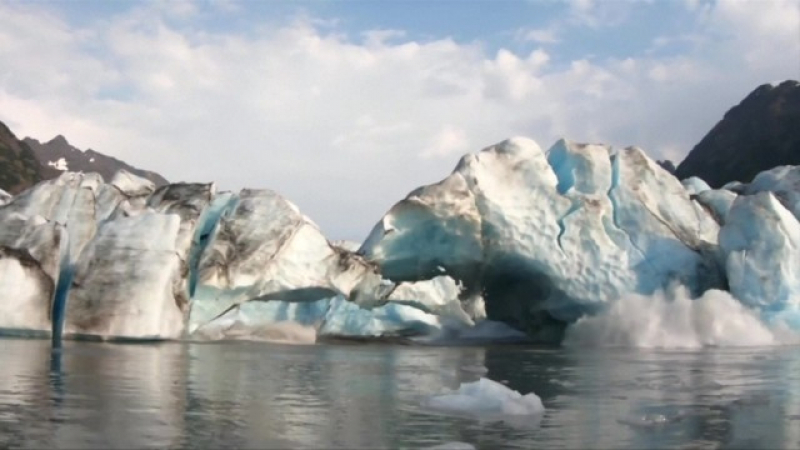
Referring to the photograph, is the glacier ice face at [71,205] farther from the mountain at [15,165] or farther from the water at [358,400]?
the mountain at [15,165]

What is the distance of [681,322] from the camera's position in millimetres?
23844

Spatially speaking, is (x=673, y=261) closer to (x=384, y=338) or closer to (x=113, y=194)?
(x=384, y=338)

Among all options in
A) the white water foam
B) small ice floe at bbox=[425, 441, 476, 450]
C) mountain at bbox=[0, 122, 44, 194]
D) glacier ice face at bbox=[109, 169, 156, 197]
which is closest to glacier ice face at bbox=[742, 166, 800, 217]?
the white water foam

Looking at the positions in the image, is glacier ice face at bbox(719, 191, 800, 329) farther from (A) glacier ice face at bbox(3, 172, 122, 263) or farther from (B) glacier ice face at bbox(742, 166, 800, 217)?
(A) glacier ice face at bbox(3, 172, 122, 263)

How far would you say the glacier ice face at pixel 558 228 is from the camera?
954 inches

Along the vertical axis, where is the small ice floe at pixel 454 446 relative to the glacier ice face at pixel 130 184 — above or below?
below

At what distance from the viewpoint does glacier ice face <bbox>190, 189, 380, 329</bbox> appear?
71.5 feet

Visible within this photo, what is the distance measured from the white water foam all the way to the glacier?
5 cm

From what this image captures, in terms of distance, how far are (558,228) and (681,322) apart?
3838 millimetres

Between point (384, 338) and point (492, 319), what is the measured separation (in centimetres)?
371

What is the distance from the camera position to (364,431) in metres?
8.20

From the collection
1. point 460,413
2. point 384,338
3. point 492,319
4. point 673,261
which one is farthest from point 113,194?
point 460,413

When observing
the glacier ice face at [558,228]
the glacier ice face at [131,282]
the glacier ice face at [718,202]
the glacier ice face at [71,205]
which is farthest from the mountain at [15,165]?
the glacier ice face at [718,202]

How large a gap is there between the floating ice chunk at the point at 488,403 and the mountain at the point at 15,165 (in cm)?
7105
